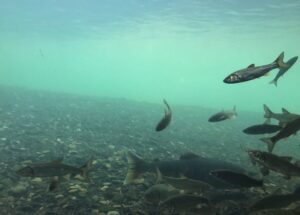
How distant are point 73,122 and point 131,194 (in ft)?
39.0

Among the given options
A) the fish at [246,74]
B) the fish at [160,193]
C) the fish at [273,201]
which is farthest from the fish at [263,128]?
the fish at [160,193]

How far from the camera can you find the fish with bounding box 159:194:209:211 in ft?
15.8

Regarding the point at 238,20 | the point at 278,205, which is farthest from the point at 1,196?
the point at 238,20

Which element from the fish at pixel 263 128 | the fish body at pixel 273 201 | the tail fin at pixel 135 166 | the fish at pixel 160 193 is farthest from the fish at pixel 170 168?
the fish body at pixel 273 201

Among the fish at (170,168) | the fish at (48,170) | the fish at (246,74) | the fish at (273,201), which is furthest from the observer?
the fish at (170,168)

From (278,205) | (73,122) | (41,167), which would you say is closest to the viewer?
(278,205)

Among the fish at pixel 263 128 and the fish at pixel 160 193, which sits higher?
the fish at pixel 263 128

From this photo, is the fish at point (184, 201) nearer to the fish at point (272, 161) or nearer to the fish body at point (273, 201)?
the fish body at point (273, 201)

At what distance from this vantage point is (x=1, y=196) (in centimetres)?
709

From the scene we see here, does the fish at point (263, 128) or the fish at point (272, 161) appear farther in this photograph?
the fish at point (263, 128)

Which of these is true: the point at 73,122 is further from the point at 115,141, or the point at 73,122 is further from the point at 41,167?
the point at 41,167

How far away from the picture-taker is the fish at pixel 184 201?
4.80m

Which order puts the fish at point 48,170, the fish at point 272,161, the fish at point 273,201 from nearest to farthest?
the fish at point 272,161 < the fish at point 273,201 < the fish at point 48,170

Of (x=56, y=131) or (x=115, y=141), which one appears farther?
(x=56, y=131)
